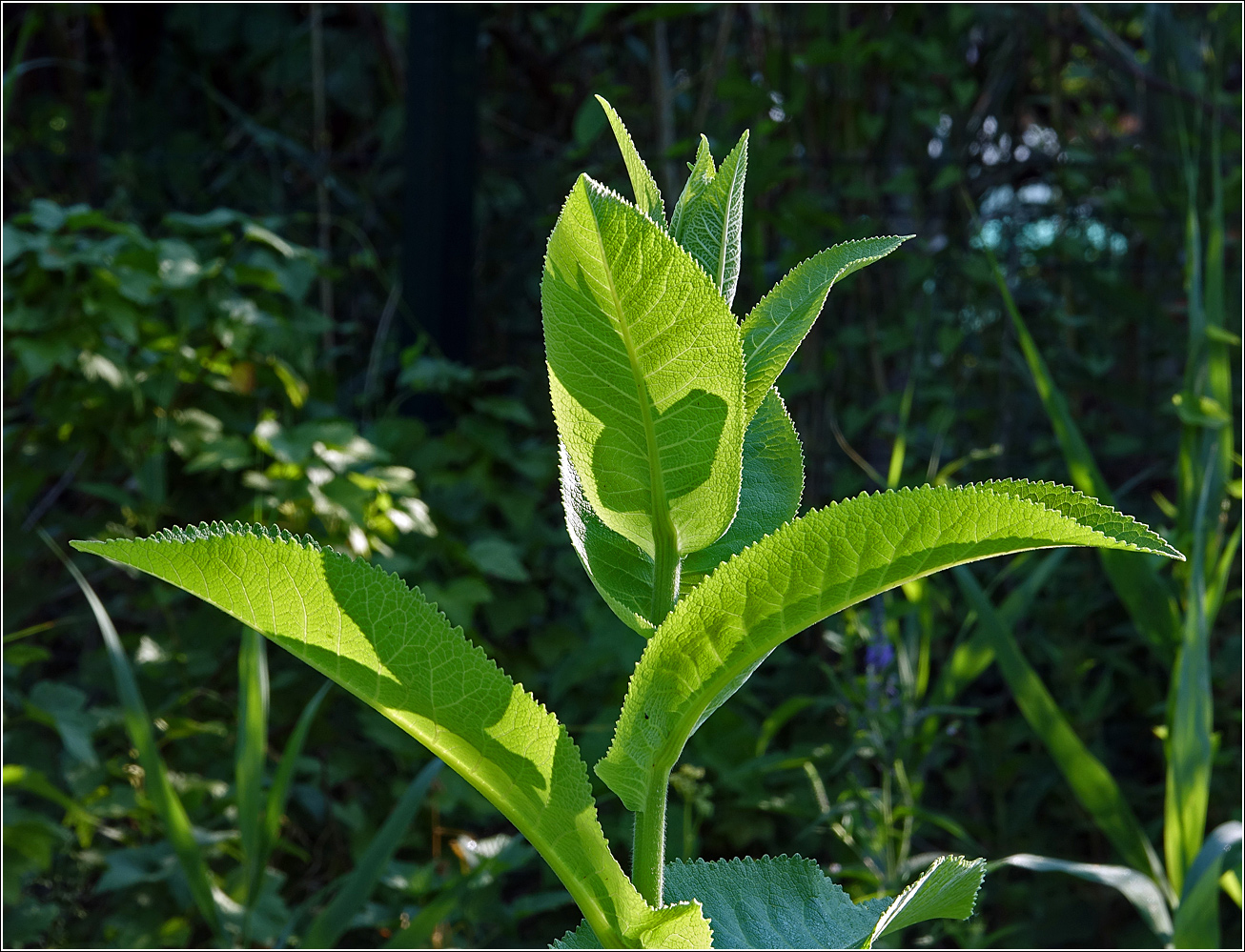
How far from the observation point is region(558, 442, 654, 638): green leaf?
Answer: 44 centimetres

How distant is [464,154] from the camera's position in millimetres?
2018

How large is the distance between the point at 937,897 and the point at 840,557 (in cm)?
16

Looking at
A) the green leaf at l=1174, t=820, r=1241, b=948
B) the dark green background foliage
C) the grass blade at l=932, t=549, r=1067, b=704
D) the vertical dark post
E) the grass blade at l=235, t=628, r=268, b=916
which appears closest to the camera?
the green leaf at l=1174, t=820, r=1241, b=948

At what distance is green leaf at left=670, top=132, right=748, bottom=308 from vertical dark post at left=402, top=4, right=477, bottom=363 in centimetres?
161

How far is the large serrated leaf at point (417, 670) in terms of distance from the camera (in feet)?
1.13

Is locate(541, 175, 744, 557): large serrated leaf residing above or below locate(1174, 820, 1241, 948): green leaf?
above

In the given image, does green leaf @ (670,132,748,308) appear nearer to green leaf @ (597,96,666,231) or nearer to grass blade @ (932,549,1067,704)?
green leaf @ (597,96,666,231)

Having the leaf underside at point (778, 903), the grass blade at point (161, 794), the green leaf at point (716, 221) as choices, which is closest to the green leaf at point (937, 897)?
the leaf underside at point (778, 903)

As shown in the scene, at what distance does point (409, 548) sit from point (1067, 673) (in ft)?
3.96

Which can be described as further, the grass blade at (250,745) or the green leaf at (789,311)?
the grass blade at (250,745)

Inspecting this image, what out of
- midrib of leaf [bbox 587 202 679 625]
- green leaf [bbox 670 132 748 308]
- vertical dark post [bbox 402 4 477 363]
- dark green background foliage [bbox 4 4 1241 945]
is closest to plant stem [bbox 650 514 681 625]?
midrib of leaf [bbox 587 202 679 625]

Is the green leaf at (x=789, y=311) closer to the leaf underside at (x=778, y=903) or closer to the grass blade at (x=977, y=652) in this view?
the leaf underside at (x=778, y=903)

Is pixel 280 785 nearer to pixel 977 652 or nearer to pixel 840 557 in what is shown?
pixel 977 652

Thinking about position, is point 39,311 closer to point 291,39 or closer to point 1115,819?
point 291,39
